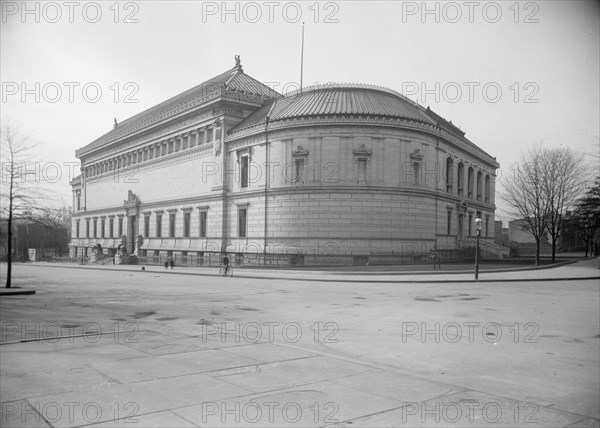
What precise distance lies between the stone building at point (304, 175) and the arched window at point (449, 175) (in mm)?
121

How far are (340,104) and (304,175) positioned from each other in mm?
7813

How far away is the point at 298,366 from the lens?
326 inches

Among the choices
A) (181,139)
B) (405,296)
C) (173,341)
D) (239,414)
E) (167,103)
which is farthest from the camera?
(167,103)

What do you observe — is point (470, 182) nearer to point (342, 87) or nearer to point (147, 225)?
point (342, 87)

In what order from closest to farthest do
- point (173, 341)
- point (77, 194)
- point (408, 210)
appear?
point (173, 341), point (408, 210), point (77, 194)

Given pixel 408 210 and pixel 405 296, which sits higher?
pixel 408 210

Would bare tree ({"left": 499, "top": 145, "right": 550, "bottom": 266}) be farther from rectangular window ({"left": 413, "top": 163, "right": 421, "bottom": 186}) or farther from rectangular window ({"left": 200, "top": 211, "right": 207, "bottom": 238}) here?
rectangular window ({"left": 200, "top": 211, "right": 207, "bottom": 238})

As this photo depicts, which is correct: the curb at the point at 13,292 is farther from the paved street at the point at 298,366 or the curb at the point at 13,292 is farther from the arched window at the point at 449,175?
the arched window at the point at 449,175

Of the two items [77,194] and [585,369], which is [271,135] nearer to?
[585,369]

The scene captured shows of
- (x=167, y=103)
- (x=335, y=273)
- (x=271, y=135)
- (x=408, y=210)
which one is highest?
(x=167, y=103)

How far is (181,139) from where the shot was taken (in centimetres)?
6316

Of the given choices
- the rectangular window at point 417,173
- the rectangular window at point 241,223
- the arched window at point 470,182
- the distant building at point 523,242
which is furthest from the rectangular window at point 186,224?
the distant building at point 523,242

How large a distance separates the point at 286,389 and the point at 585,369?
5104 millimetres

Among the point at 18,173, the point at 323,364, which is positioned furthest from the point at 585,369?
the point at 18,173
